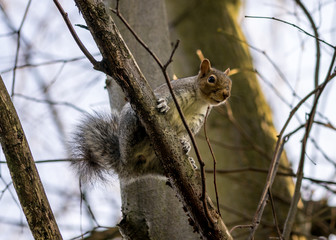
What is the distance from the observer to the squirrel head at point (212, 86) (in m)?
2.07

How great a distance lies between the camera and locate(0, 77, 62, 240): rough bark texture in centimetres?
131

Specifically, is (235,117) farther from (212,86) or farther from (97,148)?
(97,148)

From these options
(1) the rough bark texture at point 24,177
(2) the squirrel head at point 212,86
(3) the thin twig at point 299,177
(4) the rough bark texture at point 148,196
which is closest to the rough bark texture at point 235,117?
(2) the squirrel head at point 212,86

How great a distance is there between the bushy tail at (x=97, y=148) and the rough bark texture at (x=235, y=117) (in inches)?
29.4

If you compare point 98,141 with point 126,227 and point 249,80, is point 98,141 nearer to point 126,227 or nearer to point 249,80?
point 126,227

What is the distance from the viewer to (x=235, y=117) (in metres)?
2.92

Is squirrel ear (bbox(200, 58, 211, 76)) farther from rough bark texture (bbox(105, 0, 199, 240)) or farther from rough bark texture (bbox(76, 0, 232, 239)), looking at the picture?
rough bark texture (bbox(76, 0, 232, 239))

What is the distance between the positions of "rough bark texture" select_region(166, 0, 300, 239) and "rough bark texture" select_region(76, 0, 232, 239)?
1.16m

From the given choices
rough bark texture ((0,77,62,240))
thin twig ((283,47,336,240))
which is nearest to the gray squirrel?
thin twig ((283,47,336,240))

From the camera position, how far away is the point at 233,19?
3172mm

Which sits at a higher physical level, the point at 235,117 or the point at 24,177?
the point at 235,117

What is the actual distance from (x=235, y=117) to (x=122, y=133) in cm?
117

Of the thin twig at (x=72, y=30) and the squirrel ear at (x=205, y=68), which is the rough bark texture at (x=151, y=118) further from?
the squirrel ear at (x=205, y=68)

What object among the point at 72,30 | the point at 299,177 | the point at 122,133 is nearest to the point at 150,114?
the point at 72,30
